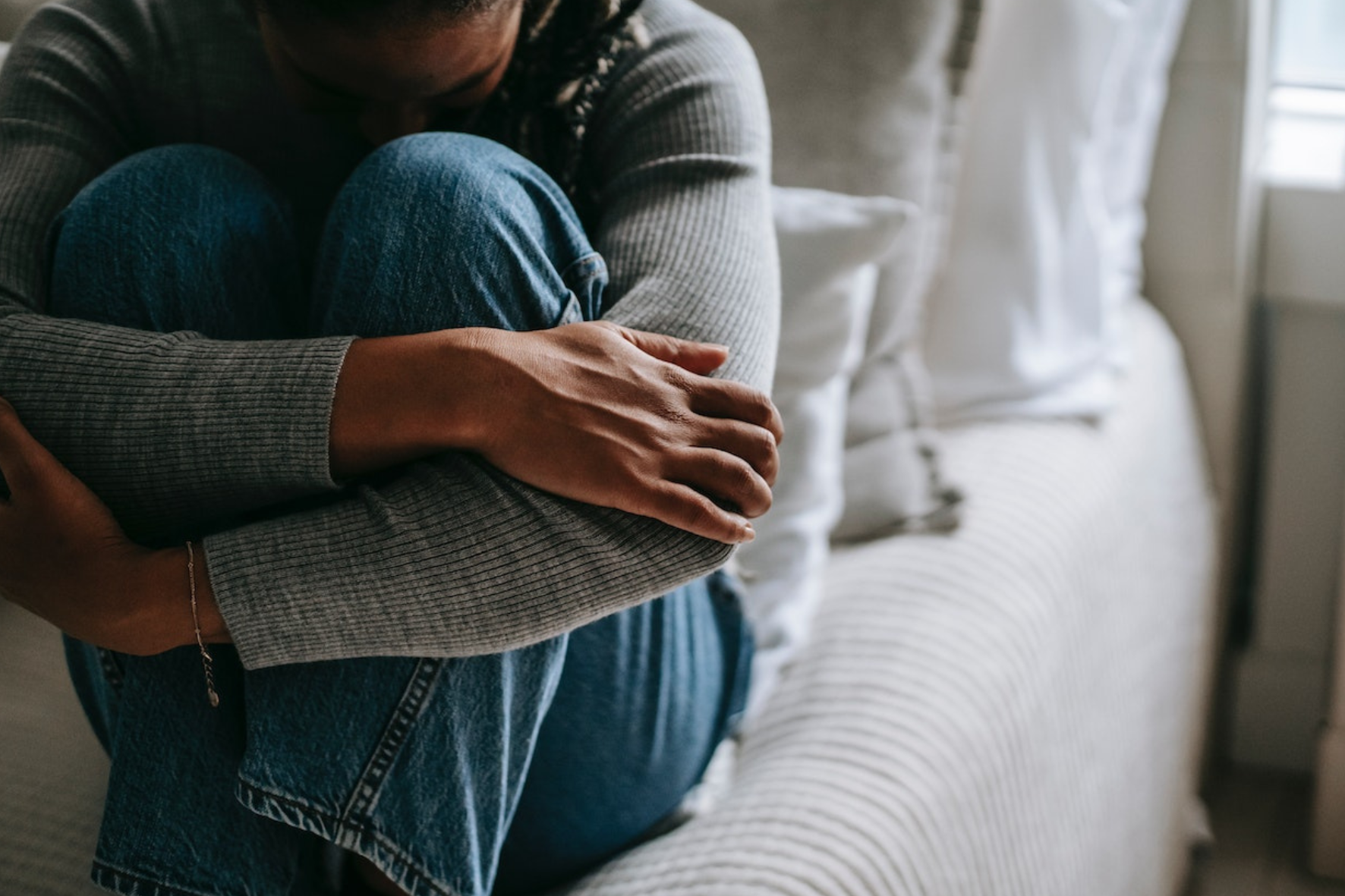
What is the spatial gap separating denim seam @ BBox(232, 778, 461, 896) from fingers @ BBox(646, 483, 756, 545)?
8.2 inches

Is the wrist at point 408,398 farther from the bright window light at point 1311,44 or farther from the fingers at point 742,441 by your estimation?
the bright window light at point 1311,44

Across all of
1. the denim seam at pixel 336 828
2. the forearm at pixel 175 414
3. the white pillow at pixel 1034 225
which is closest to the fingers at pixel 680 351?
the forearm at pixel 175 414

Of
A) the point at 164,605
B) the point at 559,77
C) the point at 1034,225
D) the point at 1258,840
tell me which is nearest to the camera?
the point at 164,605

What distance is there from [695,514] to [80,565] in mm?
281

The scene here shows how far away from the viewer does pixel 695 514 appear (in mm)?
600

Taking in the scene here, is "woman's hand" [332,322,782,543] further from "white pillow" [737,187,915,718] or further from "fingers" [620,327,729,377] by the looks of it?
"white pillow" [737,187,915,718]

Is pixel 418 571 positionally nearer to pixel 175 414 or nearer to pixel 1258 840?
pixel 175 414

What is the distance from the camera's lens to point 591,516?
1.96ft

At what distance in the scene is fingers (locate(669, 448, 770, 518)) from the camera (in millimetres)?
608

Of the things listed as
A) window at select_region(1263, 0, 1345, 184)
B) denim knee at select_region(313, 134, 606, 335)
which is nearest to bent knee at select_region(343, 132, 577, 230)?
denim knee at select_region(313, 134, 606, 335)

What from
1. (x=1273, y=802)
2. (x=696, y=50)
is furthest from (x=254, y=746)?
(x=1273, y=802)

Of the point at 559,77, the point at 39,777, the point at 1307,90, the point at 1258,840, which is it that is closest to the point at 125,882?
the point at 39,777

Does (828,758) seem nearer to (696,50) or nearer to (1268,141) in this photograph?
(696,50)

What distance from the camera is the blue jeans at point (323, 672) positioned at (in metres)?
0.60
